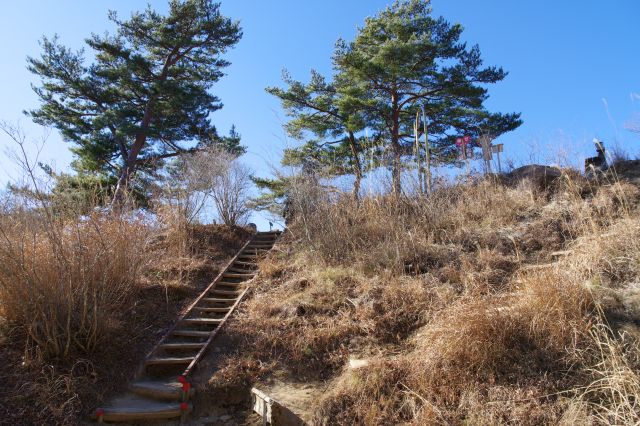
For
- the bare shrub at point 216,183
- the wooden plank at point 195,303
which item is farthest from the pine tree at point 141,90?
the wooden plank at point 195,303

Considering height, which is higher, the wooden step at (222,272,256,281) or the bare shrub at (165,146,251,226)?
the bare shrub at (165,146,251,226)

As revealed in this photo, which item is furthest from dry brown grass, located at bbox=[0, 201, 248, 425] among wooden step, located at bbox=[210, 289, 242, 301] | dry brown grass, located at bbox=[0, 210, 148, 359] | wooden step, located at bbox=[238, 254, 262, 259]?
wooden step, located at bbox=[238, 254, 262, 259]

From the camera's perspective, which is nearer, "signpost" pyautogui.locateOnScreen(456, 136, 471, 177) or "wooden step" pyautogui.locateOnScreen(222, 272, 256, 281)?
"wooden step" pyautogui.locateOnScreen(222, 272, 256, 281)

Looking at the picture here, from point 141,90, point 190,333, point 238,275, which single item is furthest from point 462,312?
point 141,90

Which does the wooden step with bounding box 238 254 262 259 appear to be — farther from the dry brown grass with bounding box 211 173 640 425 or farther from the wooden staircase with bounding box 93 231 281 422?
the dry brown grass with bounding box 211 173 640 425

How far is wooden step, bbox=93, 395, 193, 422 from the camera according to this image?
481 centimetres

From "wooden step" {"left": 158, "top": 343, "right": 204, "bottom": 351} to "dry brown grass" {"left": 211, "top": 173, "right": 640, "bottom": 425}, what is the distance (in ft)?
1.73

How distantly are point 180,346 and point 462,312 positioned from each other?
13.0ft

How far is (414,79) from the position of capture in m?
13.4

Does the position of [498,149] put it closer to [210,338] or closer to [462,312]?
Answer: [462,312]

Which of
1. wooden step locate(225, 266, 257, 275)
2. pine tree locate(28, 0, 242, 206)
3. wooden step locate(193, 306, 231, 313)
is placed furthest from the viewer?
pine tree locate(28, 0, 242, 206)

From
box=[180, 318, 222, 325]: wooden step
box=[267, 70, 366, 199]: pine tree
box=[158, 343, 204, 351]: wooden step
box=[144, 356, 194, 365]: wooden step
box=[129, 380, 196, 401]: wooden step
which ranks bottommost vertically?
box=[129, 380, 196, 401]: wooden step

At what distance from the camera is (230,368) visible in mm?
5551

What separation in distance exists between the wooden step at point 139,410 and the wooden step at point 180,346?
3.51 feet
